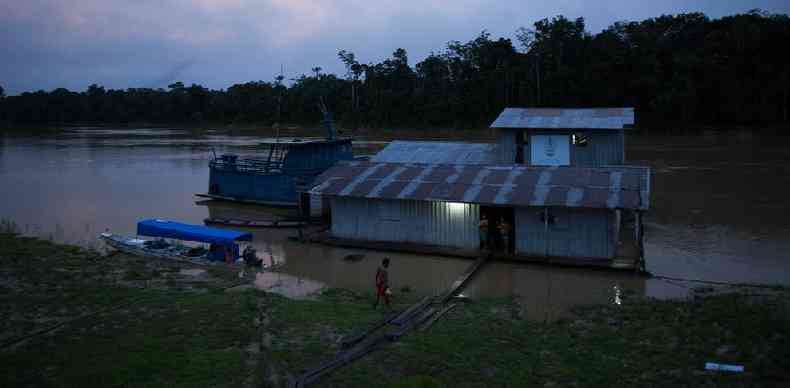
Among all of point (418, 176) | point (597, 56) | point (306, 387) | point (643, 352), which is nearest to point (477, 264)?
point (418, 176)

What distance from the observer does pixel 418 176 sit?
21.1m

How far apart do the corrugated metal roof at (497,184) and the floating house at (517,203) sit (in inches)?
1.2

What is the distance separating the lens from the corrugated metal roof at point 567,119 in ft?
79.2

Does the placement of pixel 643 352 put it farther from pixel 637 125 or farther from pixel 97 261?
pixel 637 125

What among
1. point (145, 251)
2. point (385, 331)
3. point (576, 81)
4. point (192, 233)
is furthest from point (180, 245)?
point (576, 81)

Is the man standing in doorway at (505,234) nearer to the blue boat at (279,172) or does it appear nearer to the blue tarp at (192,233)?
the blue tarp at (192,233)

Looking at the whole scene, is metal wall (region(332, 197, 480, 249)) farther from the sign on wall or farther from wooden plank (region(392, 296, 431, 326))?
the sign on wall

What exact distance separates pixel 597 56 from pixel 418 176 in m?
52.7

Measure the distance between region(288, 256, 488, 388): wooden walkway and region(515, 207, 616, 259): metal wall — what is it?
4.05 m

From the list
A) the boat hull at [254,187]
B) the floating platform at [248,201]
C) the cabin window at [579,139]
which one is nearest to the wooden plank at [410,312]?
the cabin window at [579,139]

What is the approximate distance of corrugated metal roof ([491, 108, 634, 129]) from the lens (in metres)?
24.1

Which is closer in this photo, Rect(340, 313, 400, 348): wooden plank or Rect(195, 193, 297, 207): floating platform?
Rect(340, 313, 400, 348): wooden plank

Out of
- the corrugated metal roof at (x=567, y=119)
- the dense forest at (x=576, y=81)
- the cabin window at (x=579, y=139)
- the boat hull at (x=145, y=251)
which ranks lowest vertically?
the boat hull at (x=145, y=251)

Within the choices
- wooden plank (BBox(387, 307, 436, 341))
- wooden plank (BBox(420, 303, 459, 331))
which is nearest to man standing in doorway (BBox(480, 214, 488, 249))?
wooden plank (BBox(420, 303, 459, 331))
